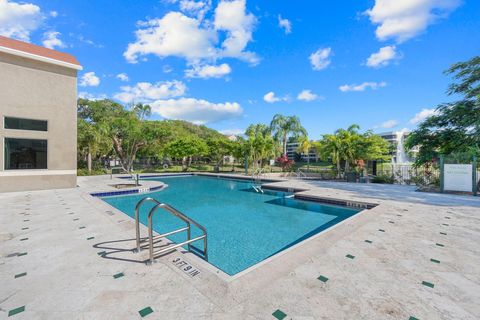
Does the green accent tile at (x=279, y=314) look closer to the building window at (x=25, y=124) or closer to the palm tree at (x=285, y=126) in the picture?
the building window at (x=25, y=124)

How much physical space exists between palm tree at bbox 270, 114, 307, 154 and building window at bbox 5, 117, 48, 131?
25957mm

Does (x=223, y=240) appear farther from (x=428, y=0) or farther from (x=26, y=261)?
(x=428, y=0)

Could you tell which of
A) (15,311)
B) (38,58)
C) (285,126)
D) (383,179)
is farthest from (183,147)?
(15,311)

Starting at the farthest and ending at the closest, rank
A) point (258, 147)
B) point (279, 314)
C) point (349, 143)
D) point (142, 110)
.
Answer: point (142, 110) → point (258, 147) → point (349, 143) → point (279, 314)

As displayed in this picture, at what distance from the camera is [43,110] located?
10.1 metres

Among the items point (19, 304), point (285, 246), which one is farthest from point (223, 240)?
point (19, 304)

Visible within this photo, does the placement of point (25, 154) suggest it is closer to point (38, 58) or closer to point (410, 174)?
point (38, 58)

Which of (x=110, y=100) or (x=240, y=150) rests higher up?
(x=110, y=100)

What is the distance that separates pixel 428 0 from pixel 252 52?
11071 mm

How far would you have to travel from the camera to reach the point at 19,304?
2.19 metres

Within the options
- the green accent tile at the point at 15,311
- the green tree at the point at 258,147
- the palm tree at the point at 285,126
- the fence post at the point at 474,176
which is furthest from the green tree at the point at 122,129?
the fence post at the point at 474,176

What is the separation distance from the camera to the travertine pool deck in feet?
6.86

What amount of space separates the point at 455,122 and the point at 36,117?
82.0ft

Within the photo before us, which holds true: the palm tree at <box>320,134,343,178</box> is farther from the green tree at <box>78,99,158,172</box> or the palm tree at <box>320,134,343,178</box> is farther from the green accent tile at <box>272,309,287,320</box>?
the green tree at <box>78,99,158,172</box>
